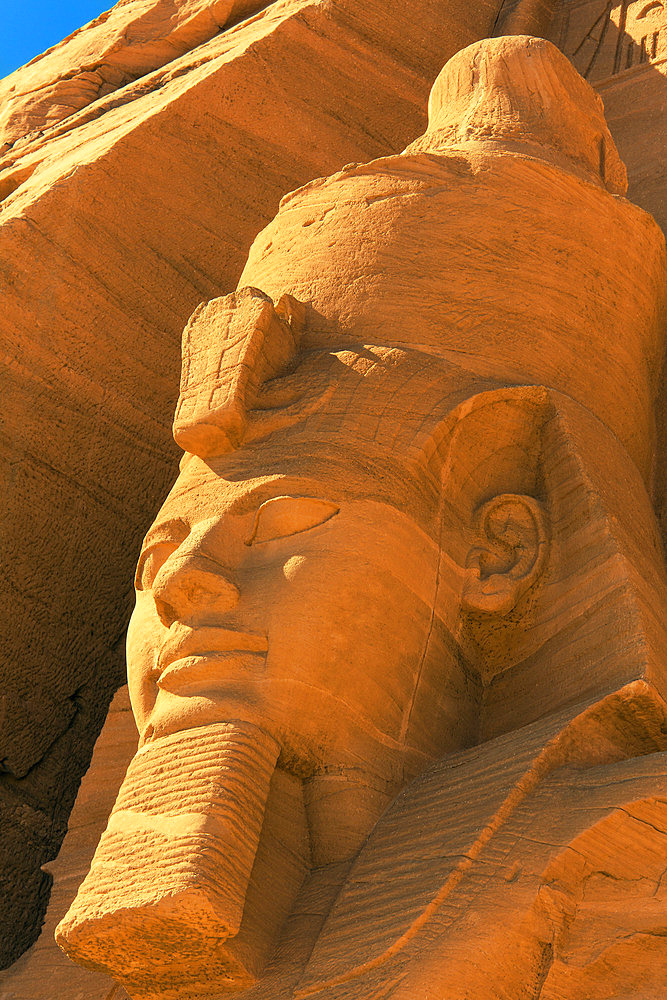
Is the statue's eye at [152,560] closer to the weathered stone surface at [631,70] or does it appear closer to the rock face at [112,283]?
the rock face at [112,283]

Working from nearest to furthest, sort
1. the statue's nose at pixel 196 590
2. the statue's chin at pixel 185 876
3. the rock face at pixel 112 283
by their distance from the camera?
the statue's chin at pixel 185 876 < the statue's nose at pixel 196 590 < the rock face at pixel 112 283

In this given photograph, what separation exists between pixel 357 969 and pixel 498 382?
175 cm

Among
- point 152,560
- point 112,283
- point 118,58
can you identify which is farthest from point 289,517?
point 118,58

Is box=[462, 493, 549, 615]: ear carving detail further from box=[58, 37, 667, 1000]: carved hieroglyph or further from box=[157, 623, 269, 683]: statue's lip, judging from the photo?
box=[157, 623, 269, 683]: statue's lip

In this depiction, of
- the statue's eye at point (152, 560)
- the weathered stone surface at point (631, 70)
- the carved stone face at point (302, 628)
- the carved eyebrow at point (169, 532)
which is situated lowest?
the weathered stone surface at point (631, 70)

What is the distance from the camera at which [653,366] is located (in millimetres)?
4379

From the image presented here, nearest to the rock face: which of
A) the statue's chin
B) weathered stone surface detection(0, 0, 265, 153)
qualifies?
weathered stone surface detection(0, 0, 265, 153)

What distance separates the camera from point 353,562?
321cm

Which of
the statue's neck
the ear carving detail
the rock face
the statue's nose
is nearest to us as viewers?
the statue's neck

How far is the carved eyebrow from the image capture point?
136 inches

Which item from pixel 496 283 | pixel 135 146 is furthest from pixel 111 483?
pixel 496 283

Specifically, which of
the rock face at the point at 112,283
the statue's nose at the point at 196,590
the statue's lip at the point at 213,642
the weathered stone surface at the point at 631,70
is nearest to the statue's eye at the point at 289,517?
the statue's nose at the point at 196,590

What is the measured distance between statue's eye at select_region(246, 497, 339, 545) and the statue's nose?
0.55 feet

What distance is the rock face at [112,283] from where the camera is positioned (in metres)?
4.75
